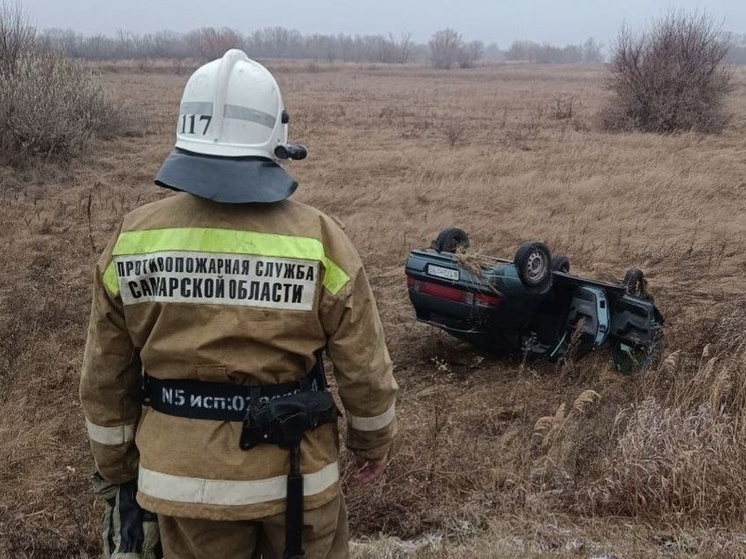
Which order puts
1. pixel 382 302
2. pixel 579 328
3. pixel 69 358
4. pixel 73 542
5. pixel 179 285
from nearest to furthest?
pixel 179 285, pixel 73 542, pixel 579 328, pixel 69 358, pixel 382 302

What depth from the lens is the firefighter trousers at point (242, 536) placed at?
1.96 m

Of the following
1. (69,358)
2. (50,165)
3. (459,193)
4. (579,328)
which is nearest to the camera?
(579,328)

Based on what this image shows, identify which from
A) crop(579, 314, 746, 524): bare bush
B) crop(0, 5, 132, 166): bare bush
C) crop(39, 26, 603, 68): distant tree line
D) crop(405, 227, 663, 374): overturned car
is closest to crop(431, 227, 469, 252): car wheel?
crop(405, 227, 663, 374): overturned car

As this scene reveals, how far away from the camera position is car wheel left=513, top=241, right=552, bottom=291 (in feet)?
15.0

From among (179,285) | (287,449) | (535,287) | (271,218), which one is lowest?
(535,287)

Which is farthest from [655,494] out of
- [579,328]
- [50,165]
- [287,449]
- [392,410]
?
[50,165]

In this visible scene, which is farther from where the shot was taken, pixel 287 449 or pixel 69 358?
pixel 69 358

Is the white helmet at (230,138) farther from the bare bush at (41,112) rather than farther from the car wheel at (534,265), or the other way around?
the bare bush at (41,112)

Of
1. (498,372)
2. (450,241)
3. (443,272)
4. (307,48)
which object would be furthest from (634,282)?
(307,48)

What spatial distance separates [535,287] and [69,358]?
328cm

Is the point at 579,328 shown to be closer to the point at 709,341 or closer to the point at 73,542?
the point at 709,341

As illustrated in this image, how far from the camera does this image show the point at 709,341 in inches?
194

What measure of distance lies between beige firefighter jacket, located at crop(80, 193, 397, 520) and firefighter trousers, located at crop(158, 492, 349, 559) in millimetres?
65

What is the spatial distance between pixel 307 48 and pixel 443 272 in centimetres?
13671
